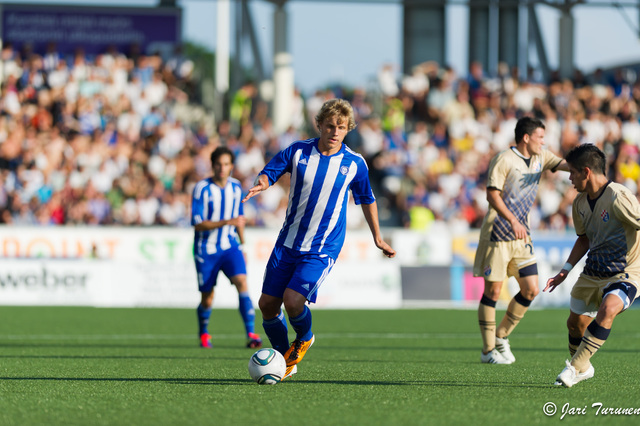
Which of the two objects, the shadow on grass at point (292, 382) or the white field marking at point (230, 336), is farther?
the white field marking at point (230, 336)

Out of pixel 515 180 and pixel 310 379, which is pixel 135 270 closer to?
pixel 515 180

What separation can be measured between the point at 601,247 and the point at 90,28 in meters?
22.2

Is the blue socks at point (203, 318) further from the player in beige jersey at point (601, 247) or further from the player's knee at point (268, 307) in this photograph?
the player in beige jersey at point (601, 247)

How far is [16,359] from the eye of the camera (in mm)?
9359

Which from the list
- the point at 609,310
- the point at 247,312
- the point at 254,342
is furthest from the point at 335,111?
the point at 247,312

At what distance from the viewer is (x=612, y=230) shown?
707 cm

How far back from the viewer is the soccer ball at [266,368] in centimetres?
731

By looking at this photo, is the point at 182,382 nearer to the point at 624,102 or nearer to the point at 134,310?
the point at 134,310

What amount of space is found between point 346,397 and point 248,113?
18767 mm

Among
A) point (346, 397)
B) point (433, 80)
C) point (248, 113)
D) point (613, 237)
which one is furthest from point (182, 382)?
point (433, 80)

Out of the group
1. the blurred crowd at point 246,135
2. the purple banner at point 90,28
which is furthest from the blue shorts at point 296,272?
the purple banner at point 90,28

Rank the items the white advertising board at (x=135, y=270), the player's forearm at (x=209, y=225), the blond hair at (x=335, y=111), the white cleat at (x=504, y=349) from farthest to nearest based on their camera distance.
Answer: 1. the white advertising board at (x=135, y=270)
2. the player's forearm at (x=209, y=225)
3. the white cleat at (x=504, y=349)
4. the blond hair at (x=335, y=111)

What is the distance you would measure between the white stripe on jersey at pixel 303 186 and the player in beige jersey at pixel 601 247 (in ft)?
6.24

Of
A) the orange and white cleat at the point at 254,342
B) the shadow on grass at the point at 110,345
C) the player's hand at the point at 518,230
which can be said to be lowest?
the shadow on grass at the point at 110,345
